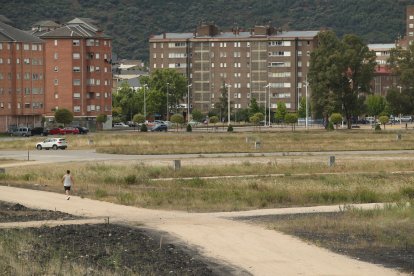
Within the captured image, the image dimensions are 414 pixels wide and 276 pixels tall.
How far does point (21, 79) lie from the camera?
515ft

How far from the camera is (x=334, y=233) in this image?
3750cm

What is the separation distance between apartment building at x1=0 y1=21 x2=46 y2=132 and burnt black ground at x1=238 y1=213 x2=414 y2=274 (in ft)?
399

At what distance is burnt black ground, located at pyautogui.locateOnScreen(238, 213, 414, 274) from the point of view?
31828 millimetres

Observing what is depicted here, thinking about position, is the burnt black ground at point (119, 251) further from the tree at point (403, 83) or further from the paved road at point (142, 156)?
the tree at point (403, 83)

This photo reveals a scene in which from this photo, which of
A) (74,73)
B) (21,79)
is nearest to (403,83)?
(74,73)

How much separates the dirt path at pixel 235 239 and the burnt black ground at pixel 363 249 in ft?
2.03

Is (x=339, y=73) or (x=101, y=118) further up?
(x=339, y=73)

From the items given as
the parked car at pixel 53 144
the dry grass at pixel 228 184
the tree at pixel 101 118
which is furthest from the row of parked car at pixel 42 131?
the dry grass at pixel 228 184

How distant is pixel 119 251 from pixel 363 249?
28.3ft

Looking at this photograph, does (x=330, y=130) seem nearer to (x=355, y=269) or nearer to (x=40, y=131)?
(x=40, y=131)

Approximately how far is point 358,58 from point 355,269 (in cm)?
12273

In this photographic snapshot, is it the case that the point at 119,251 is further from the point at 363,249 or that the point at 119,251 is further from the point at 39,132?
the point at 39,132

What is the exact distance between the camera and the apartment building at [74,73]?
554 ft

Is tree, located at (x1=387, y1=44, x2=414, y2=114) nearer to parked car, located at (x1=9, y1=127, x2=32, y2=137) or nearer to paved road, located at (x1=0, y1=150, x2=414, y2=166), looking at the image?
parked car, located at (x1=9, y1=127, x2=32, y2=137)
